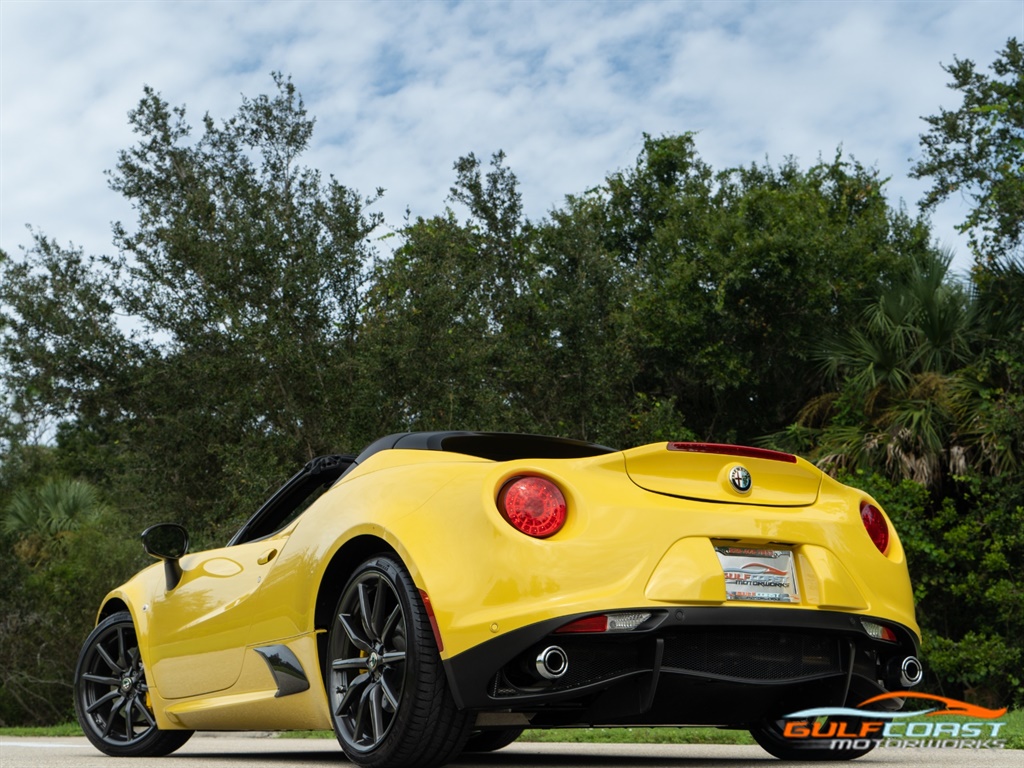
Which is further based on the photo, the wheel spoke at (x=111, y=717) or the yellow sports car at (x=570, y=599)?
the wheel spoke at (x=111, y=717)

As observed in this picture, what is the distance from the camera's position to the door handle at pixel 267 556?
555 cm

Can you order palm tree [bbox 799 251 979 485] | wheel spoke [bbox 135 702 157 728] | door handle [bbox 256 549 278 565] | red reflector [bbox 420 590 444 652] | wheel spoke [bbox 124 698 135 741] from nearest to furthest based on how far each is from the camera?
1. red reflector [bbox 420 590 444 652]
2. door handle [bbox 256 549 278 565]
3. wheel spoke [bbox 135 702 157 728]
4. wheel spoke [bbox 124 698 135 741]
5. palm tree [bbox 799 251 979 485]

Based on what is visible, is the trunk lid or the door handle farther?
the door handle

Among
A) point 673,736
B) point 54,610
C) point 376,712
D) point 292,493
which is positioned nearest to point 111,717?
point 292,493

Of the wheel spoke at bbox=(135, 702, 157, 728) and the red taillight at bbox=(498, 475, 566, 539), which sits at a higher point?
the red taillight at bbox=(498, 475, 566, 539)

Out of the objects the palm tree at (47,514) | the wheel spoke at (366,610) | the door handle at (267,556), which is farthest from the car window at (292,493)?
the palm tree at (47,514)

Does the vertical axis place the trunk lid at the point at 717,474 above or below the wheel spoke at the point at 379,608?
above

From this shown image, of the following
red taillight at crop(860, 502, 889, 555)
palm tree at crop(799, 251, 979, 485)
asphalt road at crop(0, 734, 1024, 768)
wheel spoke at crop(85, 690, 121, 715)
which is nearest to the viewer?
red taillight at crop(860, 502, 889, 555)

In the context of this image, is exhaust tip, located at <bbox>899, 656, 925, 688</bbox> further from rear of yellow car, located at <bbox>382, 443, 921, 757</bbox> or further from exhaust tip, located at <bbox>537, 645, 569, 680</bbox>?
exhaust tip, located at <bbox>537, 645, 569, 680</bbox>

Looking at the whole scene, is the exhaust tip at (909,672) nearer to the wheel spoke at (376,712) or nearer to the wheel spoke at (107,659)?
the wheel spoke at (376,712)

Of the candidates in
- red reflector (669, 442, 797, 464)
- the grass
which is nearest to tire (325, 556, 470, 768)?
red reflector (669, 442, 797, 464)

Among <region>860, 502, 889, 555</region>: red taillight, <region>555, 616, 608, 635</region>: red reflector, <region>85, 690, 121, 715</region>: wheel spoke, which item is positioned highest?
<region>860, 502, 889, 555</region>: red taillight

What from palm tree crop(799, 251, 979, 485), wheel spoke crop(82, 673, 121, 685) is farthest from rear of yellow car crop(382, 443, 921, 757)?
palm tree crop(799, 251, 979, 485)

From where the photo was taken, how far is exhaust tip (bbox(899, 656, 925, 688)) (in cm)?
480
